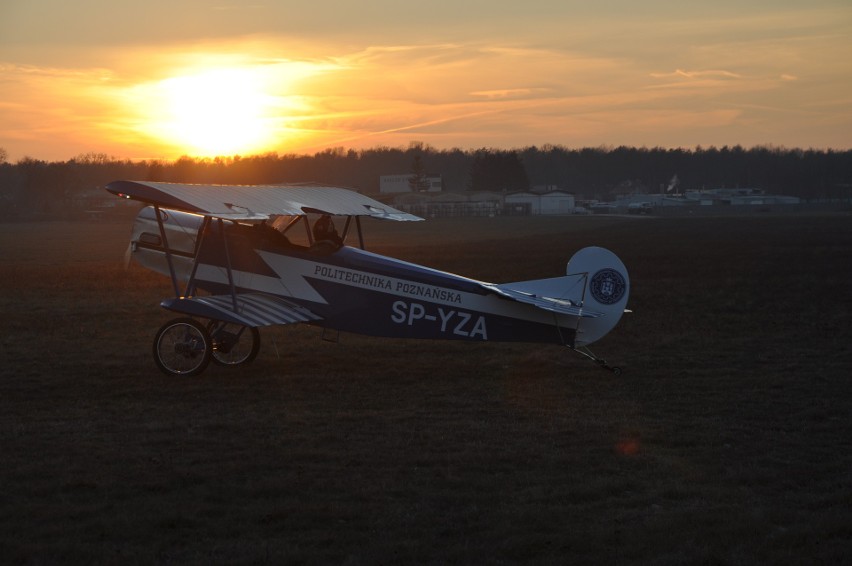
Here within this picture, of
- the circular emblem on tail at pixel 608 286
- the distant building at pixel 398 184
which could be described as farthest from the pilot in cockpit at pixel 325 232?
the distant building at pixel 398 184

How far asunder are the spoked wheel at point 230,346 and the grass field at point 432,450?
258 millimetres

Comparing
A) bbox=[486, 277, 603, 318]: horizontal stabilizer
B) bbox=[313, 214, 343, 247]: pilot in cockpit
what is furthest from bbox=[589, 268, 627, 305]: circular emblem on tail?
bbox=[313, 214, 343, 247]: pilot in cockpit

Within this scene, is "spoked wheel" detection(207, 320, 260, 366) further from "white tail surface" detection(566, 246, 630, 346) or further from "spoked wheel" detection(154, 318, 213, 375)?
"white tail surface" detection(566, 246, 630, 346)

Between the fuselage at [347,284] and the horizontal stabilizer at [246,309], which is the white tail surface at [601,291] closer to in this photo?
the fuselage at [347,284]

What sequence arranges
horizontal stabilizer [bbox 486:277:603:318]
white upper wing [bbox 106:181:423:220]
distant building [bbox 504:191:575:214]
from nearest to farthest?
white upper wing [bbox 106:181:423:220], horizontal stabilizer [bbox 486:277:603:318], distant building [bbox 504:191:575:214]

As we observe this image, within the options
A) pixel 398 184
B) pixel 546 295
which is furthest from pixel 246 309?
pixel 398 184

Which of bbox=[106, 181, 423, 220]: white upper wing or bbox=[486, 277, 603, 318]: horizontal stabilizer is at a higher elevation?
bbox=[106, 181, 423, 220]: white upper wing

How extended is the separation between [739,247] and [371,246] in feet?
58.0

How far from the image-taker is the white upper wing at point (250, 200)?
37.1 feet

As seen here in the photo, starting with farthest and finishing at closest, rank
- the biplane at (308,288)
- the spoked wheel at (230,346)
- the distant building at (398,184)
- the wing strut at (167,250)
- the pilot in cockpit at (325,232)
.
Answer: the distant building at (398,184) < the pilot in cockpit at (325,232) < the spoked wheel at (230,346) < the wing strut at (167,250) < the biplane at (308,288)

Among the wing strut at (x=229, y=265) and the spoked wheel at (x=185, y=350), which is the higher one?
the wing strut at (x=229, y=265)

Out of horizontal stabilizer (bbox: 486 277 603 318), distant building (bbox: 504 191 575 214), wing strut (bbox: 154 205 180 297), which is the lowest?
distant building (bbox: 504 191 575 214)

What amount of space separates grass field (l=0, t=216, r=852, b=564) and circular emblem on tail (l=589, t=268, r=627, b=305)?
3.17 feet

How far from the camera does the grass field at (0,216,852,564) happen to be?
19.9ft
